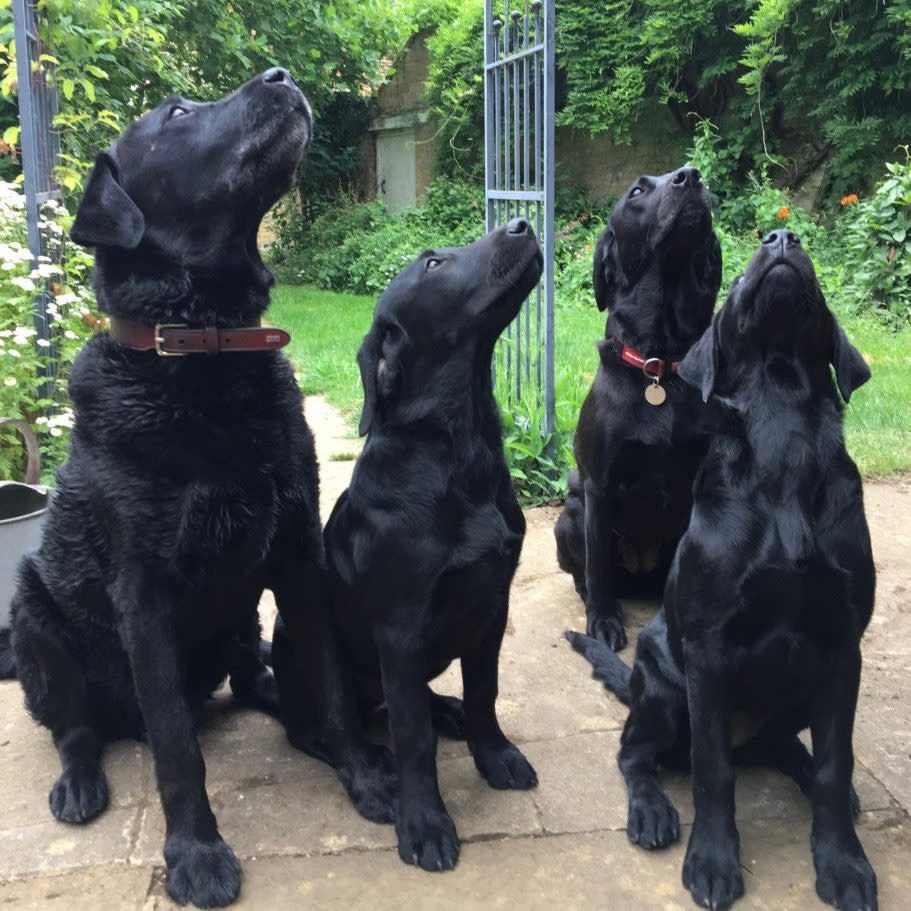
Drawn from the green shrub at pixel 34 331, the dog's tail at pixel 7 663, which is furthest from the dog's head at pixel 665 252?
the green shrub at pixel 34 331

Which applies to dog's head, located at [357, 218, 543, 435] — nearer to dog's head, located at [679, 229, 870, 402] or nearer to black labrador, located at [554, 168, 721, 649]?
dog's head, located at [679, 229, 870, 402]

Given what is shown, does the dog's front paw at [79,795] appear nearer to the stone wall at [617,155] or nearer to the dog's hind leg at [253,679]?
the dog's hind leg at [253,679]

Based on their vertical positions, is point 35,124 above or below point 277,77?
above

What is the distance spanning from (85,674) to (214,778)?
459 mm

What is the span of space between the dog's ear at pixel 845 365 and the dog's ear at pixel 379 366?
1.02 meters

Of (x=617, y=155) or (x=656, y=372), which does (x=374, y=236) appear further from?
(x=656, y=372)

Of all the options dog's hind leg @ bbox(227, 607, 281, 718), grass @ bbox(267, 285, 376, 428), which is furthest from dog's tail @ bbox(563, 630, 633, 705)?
grass @ bbox(267, 285, 376, 428)

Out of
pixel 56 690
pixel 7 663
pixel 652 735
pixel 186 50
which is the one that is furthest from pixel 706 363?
pixel 186 50

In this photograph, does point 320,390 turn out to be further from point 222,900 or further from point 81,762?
point 222,900

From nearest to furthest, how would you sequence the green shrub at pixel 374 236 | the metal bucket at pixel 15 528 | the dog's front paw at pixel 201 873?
1. the dog's front paw at pixel 201 873
2. the metal bucket at pixel 15 528
3. the green shrub at pixel 374 236

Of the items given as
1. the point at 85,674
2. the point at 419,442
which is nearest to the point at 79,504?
the point at 85,674

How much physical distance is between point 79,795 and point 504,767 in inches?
43.9

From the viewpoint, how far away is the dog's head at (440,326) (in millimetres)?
2418

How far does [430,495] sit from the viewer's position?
93.3 inches
